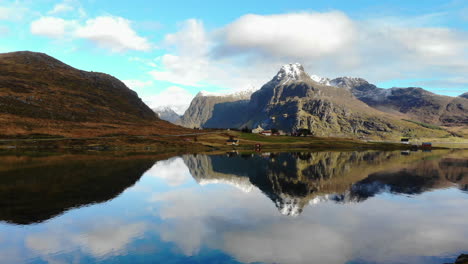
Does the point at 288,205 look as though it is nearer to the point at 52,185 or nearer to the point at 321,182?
the point at 321,182

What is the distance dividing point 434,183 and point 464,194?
46.4 ft

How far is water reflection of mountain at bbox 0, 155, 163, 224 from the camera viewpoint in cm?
4572

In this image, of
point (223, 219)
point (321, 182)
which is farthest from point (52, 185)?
point (321, 182)

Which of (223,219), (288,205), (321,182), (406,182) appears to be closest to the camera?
(223,219)

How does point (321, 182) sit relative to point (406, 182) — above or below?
above

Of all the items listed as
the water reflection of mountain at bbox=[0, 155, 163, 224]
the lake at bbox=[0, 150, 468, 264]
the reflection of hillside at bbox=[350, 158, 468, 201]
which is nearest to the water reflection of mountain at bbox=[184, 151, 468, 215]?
the reflection of hillside at bbox=[350, 158, 468, 201]

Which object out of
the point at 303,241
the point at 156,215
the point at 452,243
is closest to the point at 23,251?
the point at 156,215

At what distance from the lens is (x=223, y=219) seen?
4522 centimetres

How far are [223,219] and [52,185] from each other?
134ft

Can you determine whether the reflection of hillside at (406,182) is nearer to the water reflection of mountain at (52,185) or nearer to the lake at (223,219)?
the lake at (223,219)

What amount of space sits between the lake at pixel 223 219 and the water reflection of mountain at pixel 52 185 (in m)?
0.19

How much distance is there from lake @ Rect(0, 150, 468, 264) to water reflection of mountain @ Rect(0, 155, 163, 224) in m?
0.19

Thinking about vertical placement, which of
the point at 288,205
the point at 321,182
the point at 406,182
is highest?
the point at 288,205

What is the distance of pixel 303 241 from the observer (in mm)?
35906
